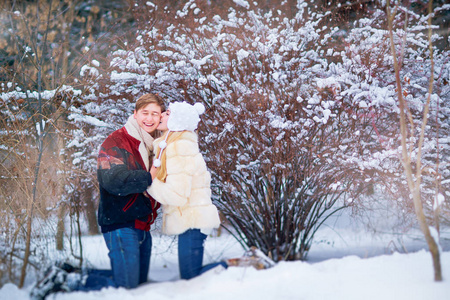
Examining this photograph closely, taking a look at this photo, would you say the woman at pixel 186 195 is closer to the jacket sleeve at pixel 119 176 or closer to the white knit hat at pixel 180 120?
the white knit hat at pixel 180 120

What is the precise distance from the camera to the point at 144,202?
2.93 metres

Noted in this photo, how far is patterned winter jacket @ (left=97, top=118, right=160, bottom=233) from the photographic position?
2727 mm

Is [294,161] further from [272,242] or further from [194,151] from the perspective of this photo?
[194,151]

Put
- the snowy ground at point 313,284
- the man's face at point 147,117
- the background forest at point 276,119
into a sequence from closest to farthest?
the snowy ground at point 313,284, the man's face at point 147,117, the background forest at point 276,119

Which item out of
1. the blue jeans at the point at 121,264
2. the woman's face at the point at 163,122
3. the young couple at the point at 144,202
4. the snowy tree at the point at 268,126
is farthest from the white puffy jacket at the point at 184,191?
the snowy tree at the point at 268,126

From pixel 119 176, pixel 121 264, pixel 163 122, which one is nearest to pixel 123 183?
pixel 119 176

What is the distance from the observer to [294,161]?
4074mm

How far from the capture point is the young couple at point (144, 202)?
8.91 feet

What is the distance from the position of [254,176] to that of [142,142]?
5.09ft

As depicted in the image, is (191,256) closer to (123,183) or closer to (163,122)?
(123,183)

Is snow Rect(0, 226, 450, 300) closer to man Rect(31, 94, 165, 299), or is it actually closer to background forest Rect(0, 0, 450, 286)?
man Rect(31, 94, 165, 299)

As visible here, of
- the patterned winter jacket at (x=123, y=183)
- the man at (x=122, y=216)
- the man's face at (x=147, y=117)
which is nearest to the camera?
→ the man at (x=122, y=216)

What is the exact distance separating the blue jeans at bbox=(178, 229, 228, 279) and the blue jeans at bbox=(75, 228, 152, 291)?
0.33m

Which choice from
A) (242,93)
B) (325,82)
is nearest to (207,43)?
(242,93)
